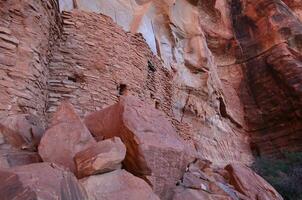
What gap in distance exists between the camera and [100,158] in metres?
2.49

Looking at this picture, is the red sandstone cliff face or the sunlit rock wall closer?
the red sandstone cliff face

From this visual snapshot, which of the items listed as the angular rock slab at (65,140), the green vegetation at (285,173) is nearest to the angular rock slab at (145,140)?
the angular rock slab at (65,140)

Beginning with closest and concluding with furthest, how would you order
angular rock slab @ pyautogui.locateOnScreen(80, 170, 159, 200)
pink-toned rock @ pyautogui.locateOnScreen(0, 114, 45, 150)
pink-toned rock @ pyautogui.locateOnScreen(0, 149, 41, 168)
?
angular rock slab @ pyautogui.locateOnScreen(80, 170, 159, 200)
pink-toned rock @ pyautogui.locateOnScreen(0, 149, 41, 168)
pink-toned rock @ pyautogui.locateOnScreen(0, 114, 45, 150)

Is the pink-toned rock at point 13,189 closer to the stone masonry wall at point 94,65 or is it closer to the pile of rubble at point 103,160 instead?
the pile of rubble at point 103,160

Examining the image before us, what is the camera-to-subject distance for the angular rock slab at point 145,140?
2.86 meters

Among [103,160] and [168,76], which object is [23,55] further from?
[168,76]

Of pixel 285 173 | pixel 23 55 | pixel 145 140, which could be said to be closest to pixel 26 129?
pixel 145 140

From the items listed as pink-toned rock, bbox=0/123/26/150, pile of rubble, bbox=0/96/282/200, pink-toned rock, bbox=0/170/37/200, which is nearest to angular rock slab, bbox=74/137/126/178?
pile of rubble, bbox=0/96/282/200

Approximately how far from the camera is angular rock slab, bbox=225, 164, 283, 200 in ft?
12.3

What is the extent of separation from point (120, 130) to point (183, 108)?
24.0 feet

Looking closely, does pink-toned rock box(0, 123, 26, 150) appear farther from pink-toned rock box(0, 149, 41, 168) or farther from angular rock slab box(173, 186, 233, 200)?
angular rock slab box(173, 186, 233, 200)

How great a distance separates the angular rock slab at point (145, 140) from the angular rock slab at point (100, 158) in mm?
210

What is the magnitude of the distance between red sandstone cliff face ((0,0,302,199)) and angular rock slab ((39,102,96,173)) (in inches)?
0.8

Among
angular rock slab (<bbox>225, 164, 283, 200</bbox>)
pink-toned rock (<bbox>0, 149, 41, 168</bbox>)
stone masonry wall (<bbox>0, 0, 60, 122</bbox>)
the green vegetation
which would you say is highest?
stone masonry wall (<bbox>0, 0, 60, 122</bbox>)
